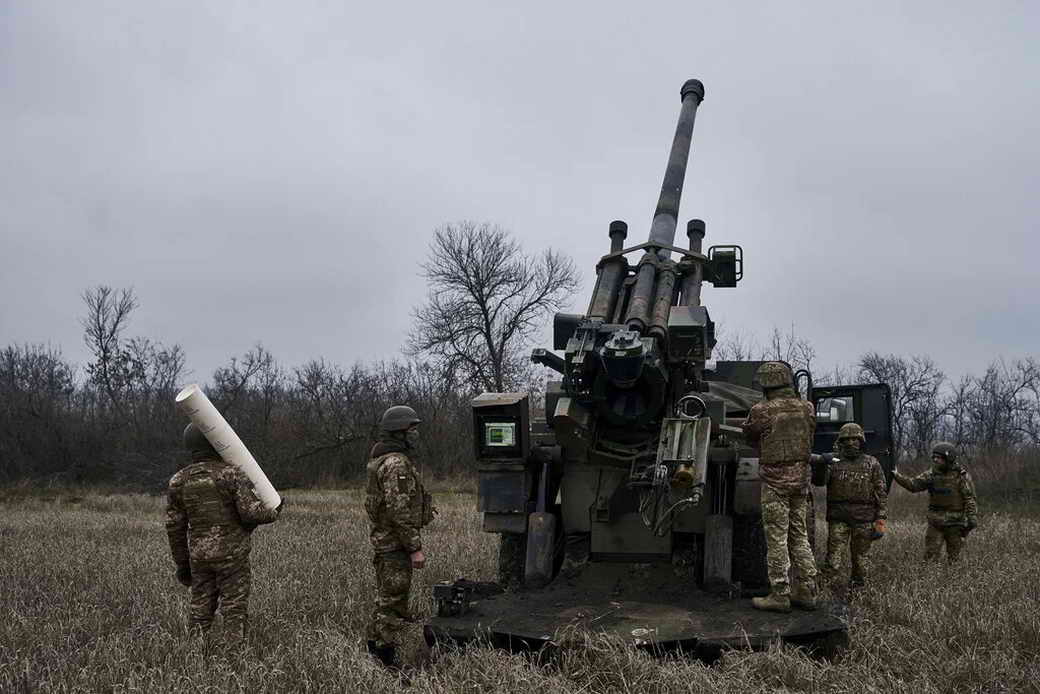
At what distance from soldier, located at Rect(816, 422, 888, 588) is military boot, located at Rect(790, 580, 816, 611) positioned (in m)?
2.24

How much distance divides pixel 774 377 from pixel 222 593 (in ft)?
12.6

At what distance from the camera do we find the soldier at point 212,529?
223 inches

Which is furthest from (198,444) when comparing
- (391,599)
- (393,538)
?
(391,599)

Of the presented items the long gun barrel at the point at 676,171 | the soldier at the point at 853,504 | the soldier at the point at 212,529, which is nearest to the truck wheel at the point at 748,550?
the soldier at the point at 853,504

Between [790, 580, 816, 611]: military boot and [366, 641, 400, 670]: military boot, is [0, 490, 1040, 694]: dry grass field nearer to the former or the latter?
[366, 641, 400, 670]: military boot

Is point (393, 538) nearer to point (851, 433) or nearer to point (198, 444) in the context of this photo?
point (198, 444)

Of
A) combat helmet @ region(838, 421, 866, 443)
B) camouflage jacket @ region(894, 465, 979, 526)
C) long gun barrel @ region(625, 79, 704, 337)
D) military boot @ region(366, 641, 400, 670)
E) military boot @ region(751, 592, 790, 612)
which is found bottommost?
military boot @ region(366, 641, 400, 670)

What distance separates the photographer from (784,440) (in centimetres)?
655

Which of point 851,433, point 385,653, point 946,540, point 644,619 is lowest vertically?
point 385,653

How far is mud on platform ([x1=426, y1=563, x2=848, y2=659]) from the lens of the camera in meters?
5.53

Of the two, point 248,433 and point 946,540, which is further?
point 248,433

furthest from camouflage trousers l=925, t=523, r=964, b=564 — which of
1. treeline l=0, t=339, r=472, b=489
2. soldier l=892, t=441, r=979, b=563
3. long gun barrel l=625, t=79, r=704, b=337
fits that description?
treeline l=0, t=339, r=472, b=489

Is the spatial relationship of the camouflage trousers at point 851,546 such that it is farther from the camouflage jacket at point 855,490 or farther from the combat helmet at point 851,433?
the combat helmet at point 851,433

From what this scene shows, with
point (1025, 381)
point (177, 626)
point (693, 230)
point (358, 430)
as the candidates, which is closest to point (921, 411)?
point (1025, 381)
